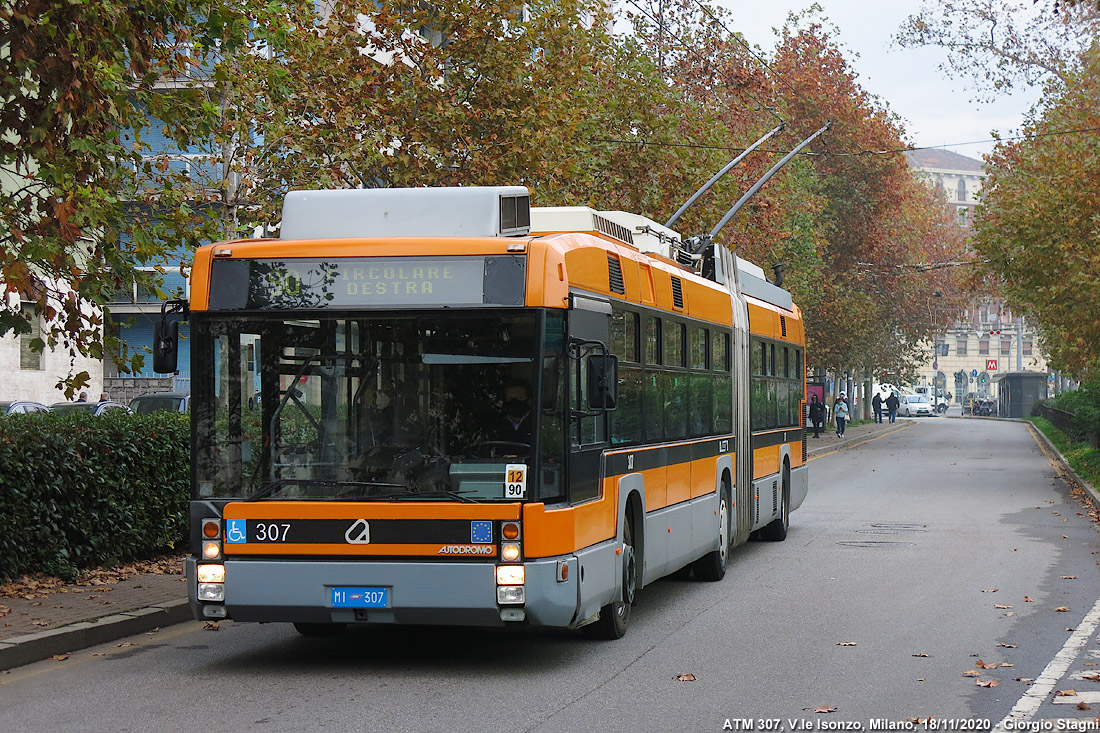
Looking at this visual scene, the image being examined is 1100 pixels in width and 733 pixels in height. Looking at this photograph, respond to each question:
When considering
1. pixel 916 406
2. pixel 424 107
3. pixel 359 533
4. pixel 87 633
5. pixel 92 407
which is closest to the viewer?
pixel 359 533

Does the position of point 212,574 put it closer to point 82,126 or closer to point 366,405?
point 366,405

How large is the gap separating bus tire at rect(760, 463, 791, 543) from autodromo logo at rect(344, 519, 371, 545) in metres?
9.81

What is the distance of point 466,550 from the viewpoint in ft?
29.3

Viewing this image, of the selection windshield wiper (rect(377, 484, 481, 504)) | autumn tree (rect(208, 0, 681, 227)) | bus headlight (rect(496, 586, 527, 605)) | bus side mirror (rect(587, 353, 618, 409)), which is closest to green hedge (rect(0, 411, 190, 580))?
windshield wiper (rect(377, 484, 481, 504))

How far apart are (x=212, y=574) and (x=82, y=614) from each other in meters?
2.21

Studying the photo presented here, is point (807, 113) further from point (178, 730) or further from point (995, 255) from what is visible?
point (178, 730)

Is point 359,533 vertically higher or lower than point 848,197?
lower

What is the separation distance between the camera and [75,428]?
1306cm

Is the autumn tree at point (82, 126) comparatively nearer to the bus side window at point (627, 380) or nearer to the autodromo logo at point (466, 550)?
the autodromo logo at point (466, 550)

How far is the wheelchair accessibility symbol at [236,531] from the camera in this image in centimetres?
917

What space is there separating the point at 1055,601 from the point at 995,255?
2111 centimetres

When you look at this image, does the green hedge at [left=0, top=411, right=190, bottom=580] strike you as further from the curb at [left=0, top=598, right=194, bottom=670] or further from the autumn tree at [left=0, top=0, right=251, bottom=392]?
the curb at [left=0, top=598, right=194, bottom=670]

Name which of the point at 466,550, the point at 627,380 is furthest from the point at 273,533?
the point at 627,380

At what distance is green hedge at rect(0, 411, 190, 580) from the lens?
477 inches
